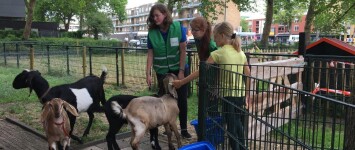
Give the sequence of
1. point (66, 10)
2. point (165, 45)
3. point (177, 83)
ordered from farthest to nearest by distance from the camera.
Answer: point (66, 10) < point (165, 45) < point (177, 83)

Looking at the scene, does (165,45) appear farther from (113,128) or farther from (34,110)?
(34,110)

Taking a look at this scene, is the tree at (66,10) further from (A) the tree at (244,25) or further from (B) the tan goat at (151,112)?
(A) the tree at (244,25)

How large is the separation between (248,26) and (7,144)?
116489 mm

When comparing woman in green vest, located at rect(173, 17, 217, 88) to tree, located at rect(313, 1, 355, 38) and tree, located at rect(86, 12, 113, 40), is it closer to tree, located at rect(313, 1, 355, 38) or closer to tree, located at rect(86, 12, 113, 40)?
tree, located at rect(313, 1, 355, 38)

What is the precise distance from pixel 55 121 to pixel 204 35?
6.99 ft

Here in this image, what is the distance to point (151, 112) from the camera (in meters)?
3.83

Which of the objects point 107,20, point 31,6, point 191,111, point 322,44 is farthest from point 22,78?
point 107,20

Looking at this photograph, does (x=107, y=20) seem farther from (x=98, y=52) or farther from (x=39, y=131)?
(x=39, y=131)

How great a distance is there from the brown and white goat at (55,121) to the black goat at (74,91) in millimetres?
702

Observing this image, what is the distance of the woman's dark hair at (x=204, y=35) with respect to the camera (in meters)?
4.27

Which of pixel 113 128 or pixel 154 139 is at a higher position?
pixel 113 128

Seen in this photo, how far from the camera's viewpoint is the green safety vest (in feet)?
14.5

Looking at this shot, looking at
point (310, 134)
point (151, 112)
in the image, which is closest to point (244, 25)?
point (310, 134)

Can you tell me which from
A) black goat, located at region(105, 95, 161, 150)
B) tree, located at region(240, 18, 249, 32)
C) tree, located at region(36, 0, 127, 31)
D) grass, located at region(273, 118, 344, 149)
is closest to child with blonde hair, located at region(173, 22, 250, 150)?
grass, located at region(273, 118, 344, 149)
